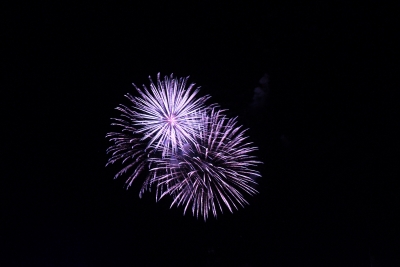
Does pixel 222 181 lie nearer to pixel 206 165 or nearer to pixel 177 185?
pixel 206 165

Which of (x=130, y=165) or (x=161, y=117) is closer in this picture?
(x=161, y=117)

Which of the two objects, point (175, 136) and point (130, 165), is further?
point (130, 165)

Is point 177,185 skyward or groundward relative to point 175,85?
groundward

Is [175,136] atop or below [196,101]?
below

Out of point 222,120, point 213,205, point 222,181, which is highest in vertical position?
point 222,120

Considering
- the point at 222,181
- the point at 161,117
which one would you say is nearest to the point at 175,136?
the point at 161,117

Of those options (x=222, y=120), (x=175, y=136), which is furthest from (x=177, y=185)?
(x=222, y=120)

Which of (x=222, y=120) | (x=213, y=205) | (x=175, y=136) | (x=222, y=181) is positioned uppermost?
(x=222, y=120)

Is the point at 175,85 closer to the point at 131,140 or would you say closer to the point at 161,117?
the point at 161,117
